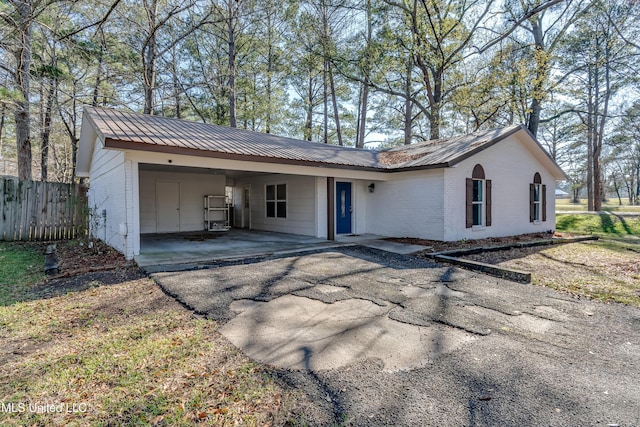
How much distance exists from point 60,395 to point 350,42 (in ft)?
70.1

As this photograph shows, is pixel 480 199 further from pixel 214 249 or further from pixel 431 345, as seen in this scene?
pixel 431 345

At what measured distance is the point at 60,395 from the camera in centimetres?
245

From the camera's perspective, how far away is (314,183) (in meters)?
11.5

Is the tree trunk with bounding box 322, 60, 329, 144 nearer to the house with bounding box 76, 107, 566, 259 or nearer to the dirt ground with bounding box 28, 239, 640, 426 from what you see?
the house with bounding box 76, 107, 566, 259

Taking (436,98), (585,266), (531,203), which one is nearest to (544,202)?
(531,203)

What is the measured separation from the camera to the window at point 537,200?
13.3m

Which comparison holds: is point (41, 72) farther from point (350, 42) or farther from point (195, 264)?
point (350, 42)

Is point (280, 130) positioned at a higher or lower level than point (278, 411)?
higher

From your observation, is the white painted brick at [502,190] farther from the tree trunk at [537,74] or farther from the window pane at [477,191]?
the tree trunk at [537,74]

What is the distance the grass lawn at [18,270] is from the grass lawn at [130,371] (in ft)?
3.06

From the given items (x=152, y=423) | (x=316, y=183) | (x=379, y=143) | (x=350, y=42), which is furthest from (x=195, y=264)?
(x=379, y=143)

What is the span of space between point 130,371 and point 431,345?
2796 millimetres

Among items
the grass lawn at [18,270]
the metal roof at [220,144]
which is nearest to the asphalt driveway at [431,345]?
the grass lawn at [18,270]

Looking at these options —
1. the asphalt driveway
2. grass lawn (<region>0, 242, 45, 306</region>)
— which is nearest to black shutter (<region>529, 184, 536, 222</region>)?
the asphalt driveway
